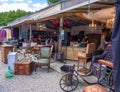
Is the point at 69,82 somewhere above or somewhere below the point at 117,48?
below

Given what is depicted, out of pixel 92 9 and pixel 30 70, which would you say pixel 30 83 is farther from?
pixel 92 9

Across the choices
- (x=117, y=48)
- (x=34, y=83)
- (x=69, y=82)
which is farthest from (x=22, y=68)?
(x=117, y=48)

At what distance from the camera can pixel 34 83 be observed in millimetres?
5672

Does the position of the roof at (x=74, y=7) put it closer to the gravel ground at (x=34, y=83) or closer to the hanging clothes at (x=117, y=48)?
the gravel ground at (x=34, y=83)

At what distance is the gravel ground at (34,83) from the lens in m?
5.08

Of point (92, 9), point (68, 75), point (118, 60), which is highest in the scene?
point (92, 9)

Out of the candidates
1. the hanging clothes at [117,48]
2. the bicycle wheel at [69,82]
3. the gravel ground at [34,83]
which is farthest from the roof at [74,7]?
the hanging clothes at [117,48]

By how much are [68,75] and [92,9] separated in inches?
93.7

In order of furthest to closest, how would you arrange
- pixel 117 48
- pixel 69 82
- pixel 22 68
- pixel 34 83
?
pixel 22 68 → pixel 34 83 → pixel 69 82 → pixel 117 48

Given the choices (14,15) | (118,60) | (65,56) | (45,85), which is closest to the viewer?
(118,60)

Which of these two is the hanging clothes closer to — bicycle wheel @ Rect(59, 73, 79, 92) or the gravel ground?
bicycle wheel @ Rect(59, 73, 79, 92)

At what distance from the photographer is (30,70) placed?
696cm

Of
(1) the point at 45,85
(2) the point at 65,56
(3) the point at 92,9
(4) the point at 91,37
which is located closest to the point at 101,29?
(4) the point at 91,37

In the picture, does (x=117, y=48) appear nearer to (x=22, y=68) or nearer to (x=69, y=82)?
(x=69, y=82)
